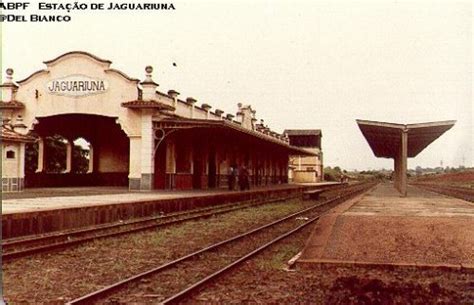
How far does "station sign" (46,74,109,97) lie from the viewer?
2648 cm

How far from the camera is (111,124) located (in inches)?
1209

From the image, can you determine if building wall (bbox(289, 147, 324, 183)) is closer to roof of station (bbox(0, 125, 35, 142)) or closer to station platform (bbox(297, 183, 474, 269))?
roof of station (bbox(0, 125, 35, 142))

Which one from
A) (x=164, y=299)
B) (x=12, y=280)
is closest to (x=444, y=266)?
(x=164, y=299)

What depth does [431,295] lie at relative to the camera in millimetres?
6516

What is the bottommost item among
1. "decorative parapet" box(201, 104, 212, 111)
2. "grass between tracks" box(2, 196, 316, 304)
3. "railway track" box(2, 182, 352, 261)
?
"grass between tracks" box(2, 196, 316, 304)

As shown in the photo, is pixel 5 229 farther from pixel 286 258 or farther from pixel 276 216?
pixel 276 216

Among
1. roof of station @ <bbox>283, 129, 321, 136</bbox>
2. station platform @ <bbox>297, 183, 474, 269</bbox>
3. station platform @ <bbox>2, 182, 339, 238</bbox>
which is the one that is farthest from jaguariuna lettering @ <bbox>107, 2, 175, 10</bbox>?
roof of station @ <bbox>283, 129, 321, 136</bbox>

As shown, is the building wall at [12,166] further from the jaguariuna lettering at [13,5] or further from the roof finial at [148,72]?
the jaguariuna lettering at [13,5]

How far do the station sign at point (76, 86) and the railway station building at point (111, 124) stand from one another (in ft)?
0.14

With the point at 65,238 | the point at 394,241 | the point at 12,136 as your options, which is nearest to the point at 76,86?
the point at 12,136

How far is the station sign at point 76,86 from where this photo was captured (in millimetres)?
26477

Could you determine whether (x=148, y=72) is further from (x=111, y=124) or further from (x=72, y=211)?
(x=72, y=211)

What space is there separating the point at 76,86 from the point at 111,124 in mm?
4223

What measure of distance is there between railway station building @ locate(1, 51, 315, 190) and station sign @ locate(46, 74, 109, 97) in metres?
0.04
